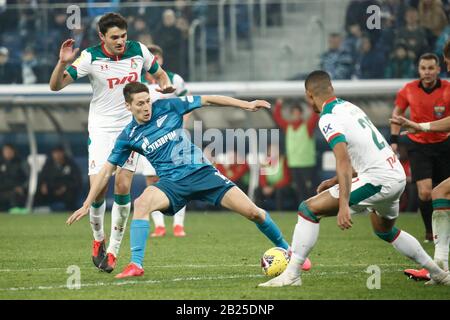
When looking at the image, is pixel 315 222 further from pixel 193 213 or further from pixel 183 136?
pixel 193 213

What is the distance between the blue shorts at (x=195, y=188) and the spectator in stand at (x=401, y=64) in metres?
10.9

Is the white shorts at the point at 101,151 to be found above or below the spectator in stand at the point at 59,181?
above

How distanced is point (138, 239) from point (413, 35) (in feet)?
38.7

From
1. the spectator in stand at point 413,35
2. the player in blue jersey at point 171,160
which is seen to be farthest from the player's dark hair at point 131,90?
the spectator in stand at point 413,35

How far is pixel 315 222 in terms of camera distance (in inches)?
337

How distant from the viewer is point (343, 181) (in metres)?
8.18

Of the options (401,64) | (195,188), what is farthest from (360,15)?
(195,188)

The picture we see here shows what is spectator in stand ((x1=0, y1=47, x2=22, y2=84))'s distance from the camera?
68.5ft

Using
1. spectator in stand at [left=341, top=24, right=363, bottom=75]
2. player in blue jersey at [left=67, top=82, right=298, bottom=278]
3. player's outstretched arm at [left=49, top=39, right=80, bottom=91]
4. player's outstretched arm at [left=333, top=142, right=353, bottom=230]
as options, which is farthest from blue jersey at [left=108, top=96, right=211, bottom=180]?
spectator in stand at [left=341, top=24, right=363, bottom=75]

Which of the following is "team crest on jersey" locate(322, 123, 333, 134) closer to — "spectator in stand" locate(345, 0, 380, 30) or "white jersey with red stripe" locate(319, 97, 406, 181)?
"white jersey with red stripe" locate(319, 97, 406, 181)

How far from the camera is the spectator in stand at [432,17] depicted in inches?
760

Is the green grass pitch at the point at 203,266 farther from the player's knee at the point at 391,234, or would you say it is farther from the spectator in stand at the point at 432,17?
the spectator in stand at the point at 432,17

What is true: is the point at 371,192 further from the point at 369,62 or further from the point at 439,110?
the point at 369,62

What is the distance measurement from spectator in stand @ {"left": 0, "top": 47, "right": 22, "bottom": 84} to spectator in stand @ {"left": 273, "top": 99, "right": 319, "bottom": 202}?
5.51 m
